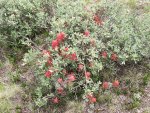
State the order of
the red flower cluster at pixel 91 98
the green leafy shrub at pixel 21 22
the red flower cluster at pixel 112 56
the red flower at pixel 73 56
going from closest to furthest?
the red flower cluster at pixel 91 98, the red flower at pixel 73 56, the red flower cluster at pixel 112 56, the green leafy shrub at pixel 21 22

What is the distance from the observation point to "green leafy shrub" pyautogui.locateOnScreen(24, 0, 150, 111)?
6676mm

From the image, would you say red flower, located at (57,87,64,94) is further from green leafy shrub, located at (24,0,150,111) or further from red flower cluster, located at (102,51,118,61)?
red flower cluster, located at (102,51,118,61)

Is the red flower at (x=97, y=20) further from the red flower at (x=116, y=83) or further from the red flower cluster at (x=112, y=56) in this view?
the red flower at (x=116, y=83)

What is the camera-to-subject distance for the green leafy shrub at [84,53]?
6.68 m

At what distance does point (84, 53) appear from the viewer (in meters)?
6.85

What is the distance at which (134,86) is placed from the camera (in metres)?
7.04

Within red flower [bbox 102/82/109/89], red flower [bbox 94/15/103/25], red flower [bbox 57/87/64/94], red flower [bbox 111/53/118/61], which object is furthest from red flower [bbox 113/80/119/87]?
red flower [bbox 94/15/103/25]

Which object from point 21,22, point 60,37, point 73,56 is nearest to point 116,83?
point 73,56

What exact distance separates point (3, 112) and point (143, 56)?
10.6 ft

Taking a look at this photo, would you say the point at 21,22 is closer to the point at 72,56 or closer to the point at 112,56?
the point at 72,56

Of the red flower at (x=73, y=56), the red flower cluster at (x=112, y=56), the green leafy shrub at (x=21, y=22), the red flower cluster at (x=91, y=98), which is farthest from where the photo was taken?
the green leafy shrub at (x=21, y=22)

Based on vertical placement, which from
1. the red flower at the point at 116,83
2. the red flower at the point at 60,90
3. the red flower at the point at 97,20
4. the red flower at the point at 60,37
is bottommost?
the red flower at the point at 116,83

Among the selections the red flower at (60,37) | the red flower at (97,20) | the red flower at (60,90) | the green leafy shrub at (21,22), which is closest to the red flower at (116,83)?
the red flower at (60,90)

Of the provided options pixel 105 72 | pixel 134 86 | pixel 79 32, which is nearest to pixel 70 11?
pixel 79 32
